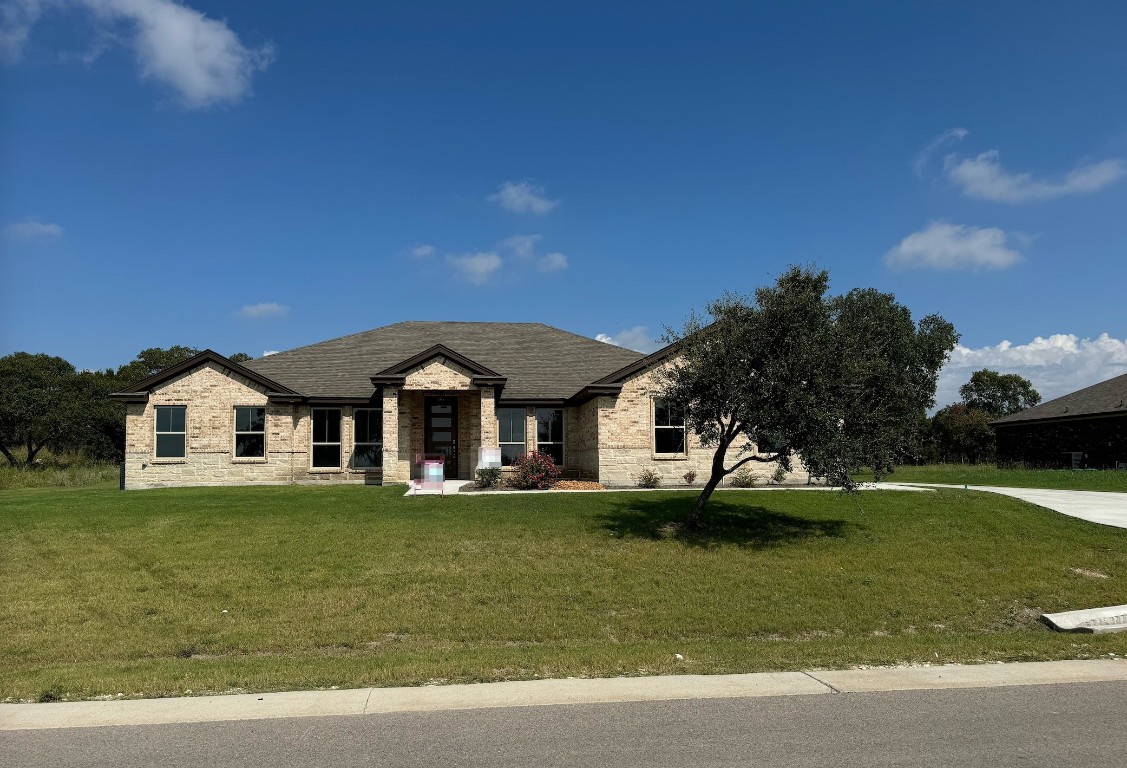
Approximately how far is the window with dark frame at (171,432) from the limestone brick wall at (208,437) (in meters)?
0.14

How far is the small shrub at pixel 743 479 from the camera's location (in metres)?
24.1

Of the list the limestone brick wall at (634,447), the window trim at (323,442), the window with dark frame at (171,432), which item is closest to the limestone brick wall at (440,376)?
the window trim at (323,442)

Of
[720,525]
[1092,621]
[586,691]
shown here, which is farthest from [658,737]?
[720,525]

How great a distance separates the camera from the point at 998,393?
82500 mm

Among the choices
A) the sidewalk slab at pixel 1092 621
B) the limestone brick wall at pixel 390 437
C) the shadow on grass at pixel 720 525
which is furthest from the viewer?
the limestone brick wall at pixel 390 437

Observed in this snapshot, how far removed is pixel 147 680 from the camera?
790 cm

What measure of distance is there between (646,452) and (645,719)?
1825 centimetres

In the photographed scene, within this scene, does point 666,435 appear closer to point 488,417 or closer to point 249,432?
point 488,417

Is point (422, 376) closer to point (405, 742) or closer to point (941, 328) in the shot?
point (405, 742)

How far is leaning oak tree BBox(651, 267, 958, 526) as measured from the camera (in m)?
14.6

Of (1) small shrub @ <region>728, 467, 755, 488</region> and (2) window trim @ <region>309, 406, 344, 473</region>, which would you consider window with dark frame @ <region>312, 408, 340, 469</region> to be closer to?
(2) window trim @ <region>309, 406, 344, 473</region>

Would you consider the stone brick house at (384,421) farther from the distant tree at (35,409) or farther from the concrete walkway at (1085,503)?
the distant tree at (35,409)

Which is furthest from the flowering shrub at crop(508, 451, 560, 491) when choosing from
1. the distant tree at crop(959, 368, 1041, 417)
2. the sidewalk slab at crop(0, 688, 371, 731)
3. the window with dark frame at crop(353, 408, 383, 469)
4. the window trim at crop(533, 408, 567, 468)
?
the distant tree at crop(959, 368, 1041, 417)

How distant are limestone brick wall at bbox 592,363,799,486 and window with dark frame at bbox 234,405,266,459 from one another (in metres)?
11.4
